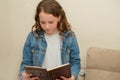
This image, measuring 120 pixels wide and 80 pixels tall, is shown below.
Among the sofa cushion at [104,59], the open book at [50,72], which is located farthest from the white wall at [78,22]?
the open book at [50,72]

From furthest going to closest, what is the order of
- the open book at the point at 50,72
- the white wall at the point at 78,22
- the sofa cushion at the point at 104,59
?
the white wall at the point at 78,22, the sofa cushion at the point at 104,59, the open book at the point at 50,72

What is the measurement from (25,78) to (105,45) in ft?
3.17

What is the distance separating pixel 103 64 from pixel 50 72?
823mm

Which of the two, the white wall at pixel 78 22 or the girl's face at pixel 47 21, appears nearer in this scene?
the girl's face at pixel 47 21

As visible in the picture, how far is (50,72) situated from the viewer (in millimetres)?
1548

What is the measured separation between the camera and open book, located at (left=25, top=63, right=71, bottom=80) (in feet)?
5.09

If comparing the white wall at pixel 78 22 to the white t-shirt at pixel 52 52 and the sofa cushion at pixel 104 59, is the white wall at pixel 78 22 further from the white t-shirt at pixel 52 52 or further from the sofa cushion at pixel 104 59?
the white t-shirt at pixel 52 52

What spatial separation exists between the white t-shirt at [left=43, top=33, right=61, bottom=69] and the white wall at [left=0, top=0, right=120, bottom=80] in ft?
1.81

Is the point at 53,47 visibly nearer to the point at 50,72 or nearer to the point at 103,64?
the point at 50,72

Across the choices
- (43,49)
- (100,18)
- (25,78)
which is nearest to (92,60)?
(100,18)

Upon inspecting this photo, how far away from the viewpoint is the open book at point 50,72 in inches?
61.1

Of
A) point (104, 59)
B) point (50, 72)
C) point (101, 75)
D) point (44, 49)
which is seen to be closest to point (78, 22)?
point (104, 59)

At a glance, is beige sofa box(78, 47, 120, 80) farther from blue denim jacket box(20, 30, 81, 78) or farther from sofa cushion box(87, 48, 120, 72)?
blue denim jacket box(20, 30, 81, 78)

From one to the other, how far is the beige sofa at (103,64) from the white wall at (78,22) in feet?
0.47
